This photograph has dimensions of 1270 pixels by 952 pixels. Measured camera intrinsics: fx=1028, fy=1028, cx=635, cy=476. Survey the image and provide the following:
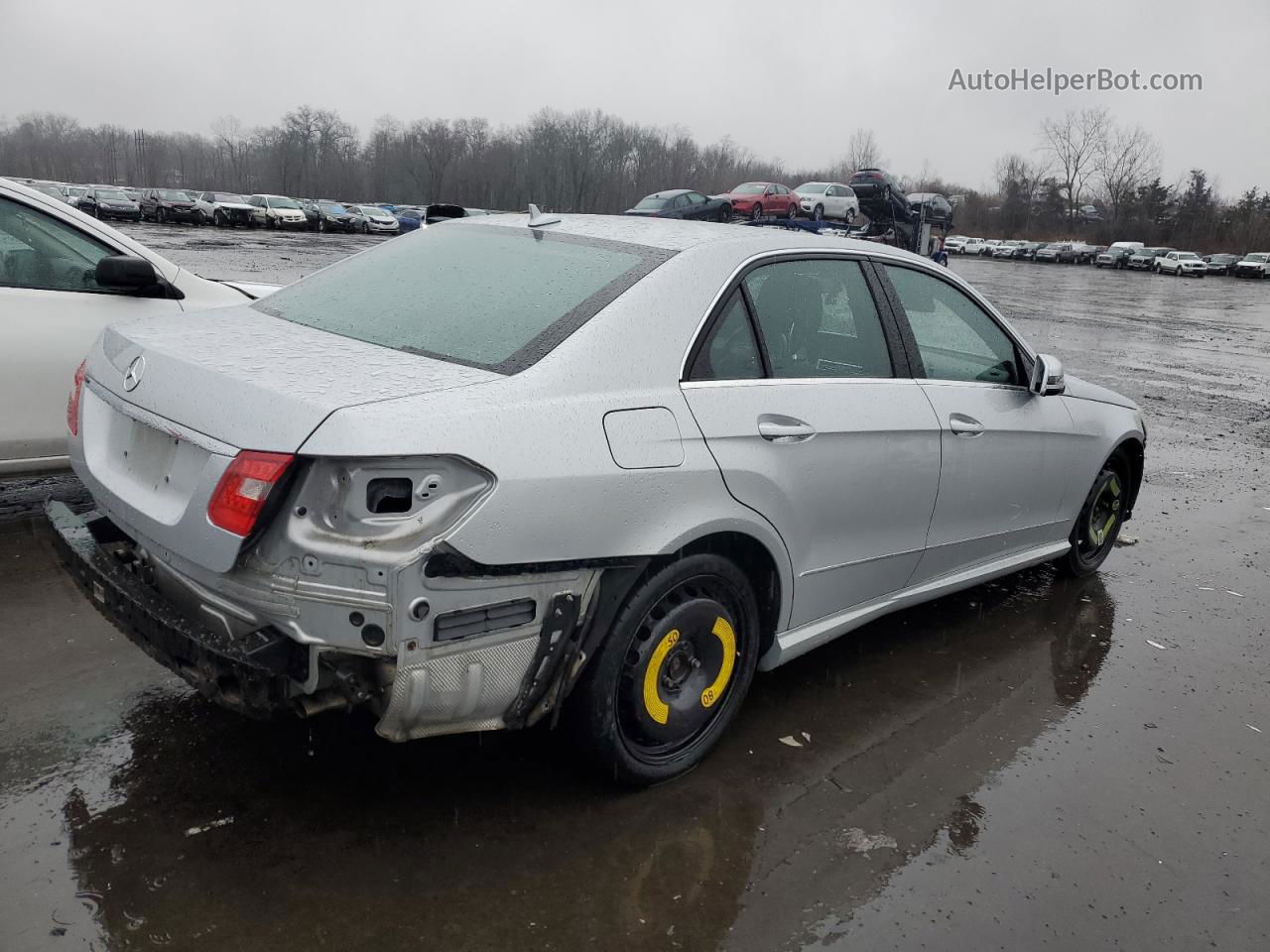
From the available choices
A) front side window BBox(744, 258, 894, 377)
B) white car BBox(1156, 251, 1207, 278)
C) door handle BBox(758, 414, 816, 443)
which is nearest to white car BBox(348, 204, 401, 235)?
white car BBox(1156, 251, 1207, 278)

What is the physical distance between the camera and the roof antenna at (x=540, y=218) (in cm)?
380

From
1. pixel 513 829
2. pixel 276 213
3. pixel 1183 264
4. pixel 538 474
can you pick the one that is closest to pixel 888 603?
pixel 513 829

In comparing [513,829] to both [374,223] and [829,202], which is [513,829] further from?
[374,223]

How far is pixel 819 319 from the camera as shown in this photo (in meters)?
3.74

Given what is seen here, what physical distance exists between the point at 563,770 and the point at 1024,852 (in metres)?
1.42

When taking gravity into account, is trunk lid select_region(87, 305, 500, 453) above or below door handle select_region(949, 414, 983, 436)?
above

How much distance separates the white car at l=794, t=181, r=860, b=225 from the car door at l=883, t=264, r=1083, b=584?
2898 centimetres

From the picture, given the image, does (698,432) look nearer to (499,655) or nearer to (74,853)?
(499,655)

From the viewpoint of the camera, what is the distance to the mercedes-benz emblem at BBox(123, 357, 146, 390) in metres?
2.90

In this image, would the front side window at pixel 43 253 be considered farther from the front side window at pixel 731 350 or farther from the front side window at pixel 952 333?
the front side window at pixel 952 333

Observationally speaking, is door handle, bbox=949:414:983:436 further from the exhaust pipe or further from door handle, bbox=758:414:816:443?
the exhaust pipe

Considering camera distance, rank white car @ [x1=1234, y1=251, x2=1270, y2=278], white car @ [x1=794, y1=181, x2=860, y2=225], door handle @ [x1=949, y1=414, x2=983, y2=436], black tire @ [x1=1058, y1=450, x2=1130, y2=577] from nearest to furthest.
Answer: door handle @ [x1=949, y1=414, x2=983, y2=436]
black tire @ [x1=1058, y1=450, x2=1130, y2=577]
white car @ [x1=794, y1=181, x2=860, y2=225]
white car @ [x1=1234, y1=251, x2=1270, y2=278]

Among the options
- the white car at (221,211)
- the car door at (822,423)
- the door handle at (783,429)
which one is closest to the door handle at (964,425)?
the car door at (822,423)

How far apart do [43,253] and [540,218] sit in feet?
9.25
